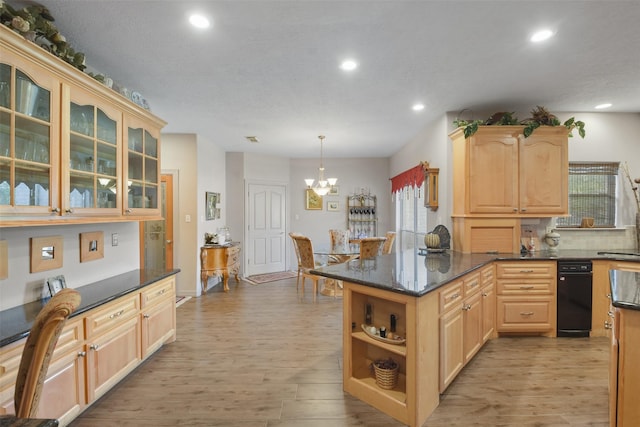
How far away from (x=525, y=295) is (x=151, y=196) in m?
3.92

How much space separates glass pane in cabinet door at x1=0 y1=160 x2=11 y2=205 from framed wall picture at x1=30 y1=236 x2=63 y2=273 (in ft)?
1.78


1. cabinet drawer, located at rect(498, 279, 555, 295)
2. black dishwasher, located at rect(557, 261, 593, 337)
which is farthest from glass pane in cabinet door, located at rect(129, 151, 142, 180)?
black dishwasher, located at rect(557, 261, 593, 337)

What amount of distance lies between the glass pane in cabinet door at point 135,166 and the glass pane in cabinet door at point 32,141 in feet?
2.64

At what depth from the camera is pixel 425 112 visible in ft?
12.5

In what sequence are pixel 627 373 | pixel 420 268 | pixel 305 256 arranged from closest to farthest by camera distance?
pixel 627 373 < pixel 420 268 < pixel 305 256

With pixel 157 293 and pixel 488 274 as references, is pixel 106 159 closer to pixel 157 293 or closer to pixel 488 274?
pixel 157 293

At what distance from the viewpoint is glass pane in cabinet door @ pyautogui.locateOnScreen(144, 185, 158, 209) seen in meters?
2.81

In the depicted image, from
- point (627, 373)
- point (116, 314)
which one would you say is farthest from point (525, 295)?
point (116, 314)

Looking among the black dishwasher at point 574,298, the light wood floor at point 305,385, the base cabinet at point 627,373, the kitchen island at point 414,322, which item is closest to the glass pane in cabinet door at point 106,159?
the light wood floor at point 305,385

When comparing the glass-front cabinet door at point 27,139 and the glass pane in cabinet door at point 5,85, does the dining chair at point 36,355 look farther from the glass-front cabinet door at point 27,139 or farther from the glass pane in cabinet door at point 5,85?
the glass pane in cabinet door at point 5,85

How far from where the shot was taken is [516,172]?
3.39 metres

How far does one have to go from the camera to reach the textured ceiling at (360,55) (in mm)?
1887

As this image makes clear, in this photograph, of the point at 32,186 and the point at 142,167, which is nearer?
the point at 32,186

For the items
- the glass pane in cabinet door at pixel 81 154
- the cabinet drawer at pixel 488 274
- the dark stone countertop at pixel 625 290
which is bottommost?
the cabinet drawer at pixel 488 274
